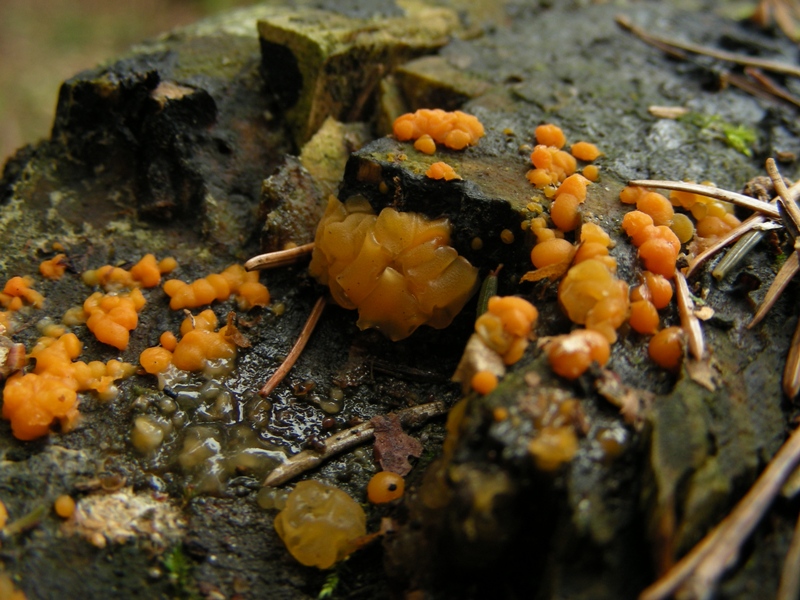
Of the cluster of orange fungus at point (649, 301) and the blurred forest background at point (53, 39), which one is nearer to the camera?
the cluster of orange fungus at point (649, 301)

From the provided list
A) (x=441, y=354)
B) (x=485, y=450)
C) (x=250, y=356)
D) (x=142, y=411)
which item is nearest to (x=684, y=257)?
(x=441, y=354)

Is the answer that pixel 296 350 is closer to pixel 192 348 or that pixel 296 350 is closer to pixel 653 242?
pixel 192 348

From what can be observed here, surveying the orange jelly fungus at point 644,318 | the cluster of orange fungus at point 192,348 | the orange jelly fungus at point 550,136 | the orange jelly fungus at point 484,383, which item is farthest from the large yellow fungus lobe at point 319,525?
the orange jelly fungus at point 550,136

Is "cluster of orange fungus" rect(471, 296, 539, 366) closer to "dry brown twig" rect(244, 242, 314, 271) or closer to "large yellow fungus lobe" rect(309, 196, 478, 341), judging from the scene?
"large yellow fungus lobe" rect(309, 196, 478, 341)

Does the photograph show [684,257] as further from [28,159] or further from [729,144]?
[28,159]

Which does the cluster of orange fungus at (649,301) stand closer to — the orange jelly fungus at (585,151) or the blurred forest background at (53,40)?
the orange jelly fungus at (585,151)

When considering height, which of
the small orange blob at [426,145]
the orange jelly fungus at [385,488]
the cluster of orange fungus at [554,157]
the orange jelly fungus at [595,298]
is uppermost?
the small orange blob at [426,145]

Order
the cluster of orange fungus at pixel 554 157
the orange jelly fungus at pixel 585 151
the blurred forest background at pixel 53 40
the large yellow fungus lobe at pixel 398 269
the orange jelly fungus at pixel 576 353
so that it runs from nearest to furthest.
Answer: the orange jelly fungus at pixel 576 353
the large yellow fungus lobe at pixel 398 269
the cluster of orange fungus at pixel 554 157
the orange jelly fungus at pixel 585 151
the blurred forest background at pixel 53 40
